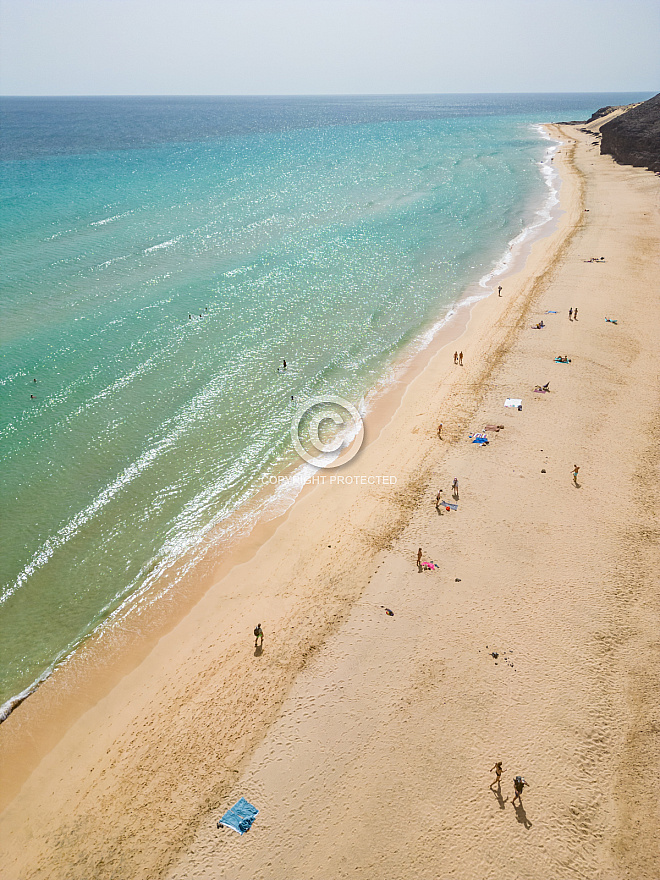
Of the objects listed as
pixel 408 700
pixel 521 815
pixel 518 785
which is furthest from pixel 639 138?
pixel 521 815

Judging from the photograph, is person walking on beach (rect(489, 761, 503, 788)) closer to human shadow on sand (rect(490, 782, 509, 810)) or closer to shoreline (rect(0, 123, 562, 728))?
human shadow on sand (rect(490, 782, 509, 810))

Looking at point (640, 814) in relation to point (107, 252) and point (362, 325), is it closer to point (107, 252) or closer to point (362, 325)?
point (362, 325)

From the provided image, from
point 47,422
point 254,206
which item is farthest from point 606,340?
point 254,206

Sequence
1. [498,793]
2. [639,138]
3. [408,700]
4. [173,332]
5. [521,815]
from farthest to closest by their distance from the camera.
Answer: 1. [639,138]
2. [173,332]
3. [408,700]
4. [498,793]
5. [521,815]

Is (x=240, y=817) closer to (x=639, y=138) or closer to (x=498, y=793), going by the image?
(x=498, y=793)

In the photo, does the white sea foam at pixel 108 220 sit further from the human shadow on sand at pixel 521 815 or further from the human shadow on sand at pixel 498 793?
the human shadow on sand at pixel 521 815

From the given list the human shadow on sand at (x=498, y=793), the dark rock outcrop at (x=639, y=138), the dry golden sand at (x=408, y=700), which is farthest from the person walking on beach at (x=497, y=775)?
the dark rock outcrop at (x=639, y=138)
